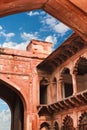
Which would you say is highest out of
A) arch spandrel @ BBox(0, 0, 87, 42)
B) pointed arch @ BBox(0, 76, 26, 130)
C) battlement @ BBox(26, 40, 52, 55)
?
battlement @ BBox(26, 40, 52, 55)

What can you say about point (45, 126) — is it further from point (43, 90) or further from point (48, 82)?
point (48, 82)

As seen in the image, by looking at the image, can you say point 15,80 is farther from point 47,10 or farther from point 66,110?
point 47,10

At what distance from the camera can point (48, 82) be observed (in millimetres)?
12844

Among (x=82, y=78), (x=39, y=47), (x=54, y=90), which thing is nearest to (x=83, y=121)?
(x=54, y=90)

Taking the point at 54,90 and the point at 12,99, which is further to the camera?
the point at 12,99

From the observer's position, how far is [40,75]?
1272cm

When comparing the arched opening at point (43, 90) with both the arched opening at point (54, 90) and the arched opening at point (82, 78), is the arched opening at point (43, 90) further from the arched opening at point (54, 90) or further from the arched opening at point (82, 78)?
the arched opening at point (82, 78)

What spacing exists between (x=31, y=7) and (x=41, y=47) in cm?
1127

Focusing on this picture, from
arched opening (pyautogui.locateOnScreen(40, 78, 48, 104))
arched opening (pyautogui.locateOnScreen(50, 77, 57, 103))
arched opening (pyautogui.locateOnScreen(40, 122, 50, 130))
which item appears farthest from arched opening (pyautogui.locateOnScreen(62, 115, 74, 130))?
arched opening (pyautogui.locateOnScreen(40, 78, 48, 104))

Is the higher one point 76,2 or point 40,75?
point 40,75

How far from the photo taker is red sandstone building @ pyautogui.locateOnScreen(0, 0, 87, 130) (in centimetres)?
1026

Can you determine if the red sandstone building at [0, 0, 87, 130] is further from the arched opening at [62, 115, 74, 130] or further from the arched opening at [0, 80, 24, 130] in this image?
the arched opening at [0, 80, 24, 130]

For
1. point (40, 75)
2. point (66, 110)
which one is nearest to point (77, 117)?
point (66, 110)

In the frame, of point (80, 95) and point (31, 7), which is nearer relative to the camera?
point (31, 7)
